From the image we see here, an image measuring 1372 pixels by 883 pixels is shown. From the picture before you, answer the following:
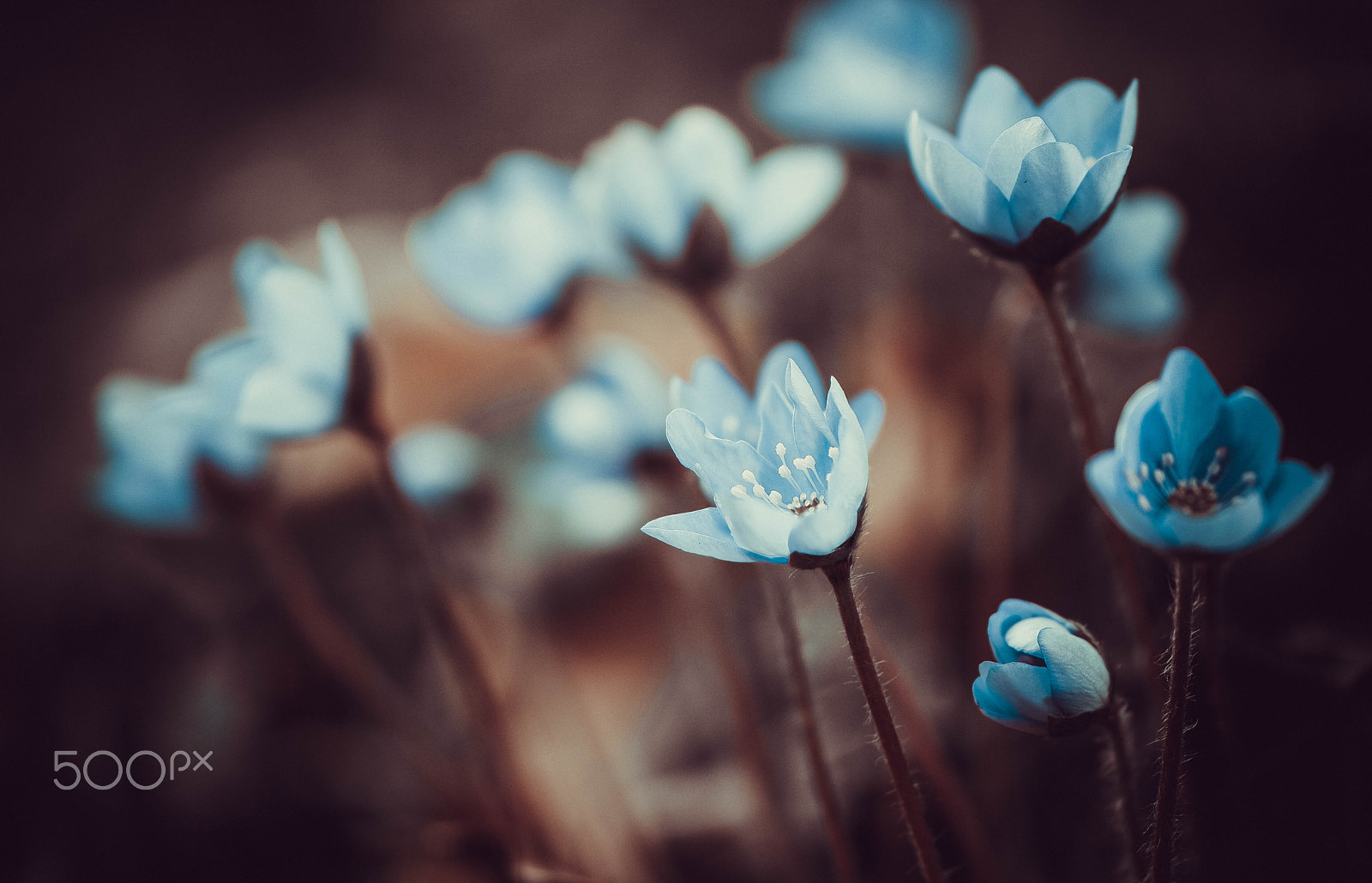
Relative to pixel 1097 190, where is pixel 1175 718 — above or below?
below

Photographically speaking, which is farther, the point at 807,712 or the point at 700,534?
the point at 807,712

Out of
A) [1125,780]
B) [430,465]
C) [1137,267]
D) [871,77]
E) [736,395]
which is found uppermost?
[871,77]

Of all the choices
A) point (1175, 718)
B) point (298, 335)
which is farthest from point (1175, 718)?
point (298, 335)

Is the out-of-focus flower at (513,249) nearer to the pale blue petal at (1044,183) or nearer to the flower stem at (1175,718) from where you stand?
the pale blue petal at (1044,183)

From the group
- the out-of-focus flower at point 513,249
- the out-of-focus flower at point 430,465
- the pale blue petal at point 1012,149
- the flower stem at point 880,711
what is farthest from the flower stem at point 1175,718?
the out-of-focus flower at point 430,465

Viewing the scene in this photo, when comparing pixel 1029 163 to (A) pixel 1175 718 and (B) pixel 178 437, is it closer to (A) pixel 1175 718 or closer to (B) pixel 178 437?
(A) pixel 1175 718

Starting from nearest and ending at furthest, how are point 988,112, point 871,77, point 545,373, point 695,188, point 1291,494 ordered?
1. point 1291,494
2. point 988,112
3. point 695,188
4. point 871,77
5. point 545,373
